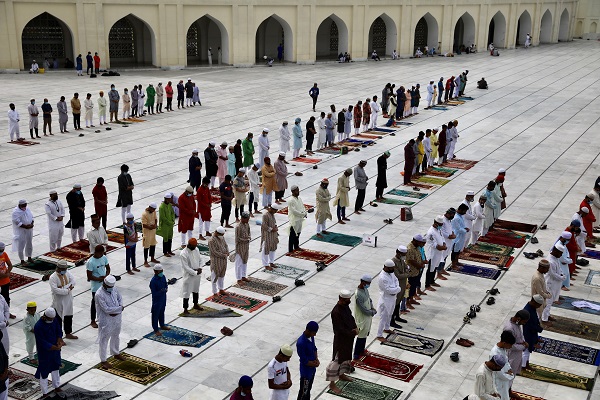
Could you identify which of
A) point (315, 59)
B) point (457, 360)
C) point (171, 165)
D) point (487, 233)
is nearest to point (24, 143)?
point (171, 165)

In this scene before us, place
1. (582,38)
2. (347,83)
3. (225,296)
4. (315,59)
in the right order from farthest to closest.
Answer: (582,38), (315,59), (347,83), (225,296)

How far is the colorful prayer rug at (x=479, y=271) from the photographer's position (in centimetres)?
1290

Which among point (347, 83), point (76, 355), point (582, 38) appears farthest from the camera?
point (582, 38)

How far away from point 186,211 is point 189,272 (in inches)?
110

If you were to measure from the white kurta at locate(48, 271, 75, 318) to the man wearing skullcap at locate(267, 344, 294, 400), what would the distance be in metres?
3.63

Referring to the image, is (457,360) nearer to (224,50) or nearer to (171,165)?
(171,165)

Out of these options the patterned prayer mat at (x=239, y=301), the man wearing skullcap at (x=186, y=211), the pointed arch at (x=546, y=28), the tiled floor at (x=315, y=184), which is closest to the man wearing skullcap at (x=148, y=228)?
the tiled floor at (x=315, y=184)

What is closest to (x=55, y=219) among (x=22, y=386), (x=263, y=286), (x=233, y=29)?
(x=263, y=286)

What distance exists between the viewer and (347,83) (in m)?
34.6

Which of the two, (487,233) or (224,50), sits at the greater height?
(224,50)

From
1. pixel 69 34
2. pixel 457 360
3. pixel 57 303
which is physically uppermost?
pixel 69 34

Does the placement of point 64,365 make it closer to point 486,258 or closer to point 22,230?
point 22,230

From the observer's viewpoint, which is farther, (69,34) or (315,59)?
(315,59)

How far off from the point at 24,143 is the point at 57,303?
1327cm
